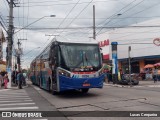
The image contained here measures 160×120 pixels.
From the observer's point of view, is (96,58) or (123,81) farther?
(123,81)

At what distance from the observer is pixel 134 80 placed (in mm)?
30094

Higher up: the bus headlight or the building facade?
the building facade

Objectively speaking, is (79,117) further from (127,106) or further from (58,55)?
(58,55)

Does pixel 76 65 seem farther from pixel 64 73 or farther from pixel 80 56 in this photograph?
pixel 64 73

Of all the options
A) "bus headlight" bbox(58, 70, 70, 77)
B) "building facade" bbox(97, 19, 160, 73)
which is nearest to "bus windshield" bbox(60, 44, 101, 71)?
"bus headlight" bbox(58, 70, 70, 77)

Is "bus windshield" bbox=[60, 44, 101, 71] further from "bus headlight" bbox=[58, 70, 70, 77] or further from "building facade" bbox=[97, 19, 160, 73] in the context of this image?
"building facade" bbox=[97, 19, 160, 73]

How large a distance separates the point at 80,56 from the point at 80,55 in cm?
6

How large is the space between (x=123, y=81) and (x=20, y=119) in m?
21.4

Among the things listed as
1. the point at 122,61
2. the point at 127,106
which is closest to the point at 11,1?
the point at 127,106

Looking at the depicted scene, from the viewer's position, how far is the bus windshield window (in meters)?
16.1

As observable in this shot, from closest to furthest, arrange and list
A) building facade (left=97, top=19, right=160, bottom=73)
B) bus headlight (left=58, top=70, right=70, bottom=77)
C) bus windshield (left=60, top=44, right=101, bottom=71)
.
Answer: bus headlight (left=58, top=70, right=70, bottom=77), bus windshield (left=60, top=44, right=101, bottom=71), building facade (left=97, top=19, right=160, bottom=73)

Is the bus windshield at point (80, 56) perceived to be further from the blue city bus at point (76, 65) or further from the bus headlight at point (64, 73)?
the bus headlight at point (64, 73)

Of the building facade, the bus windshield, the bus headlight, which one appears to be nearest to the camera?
the bus headlight

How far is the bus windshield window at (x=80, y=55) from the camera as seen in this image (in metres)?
16.1
